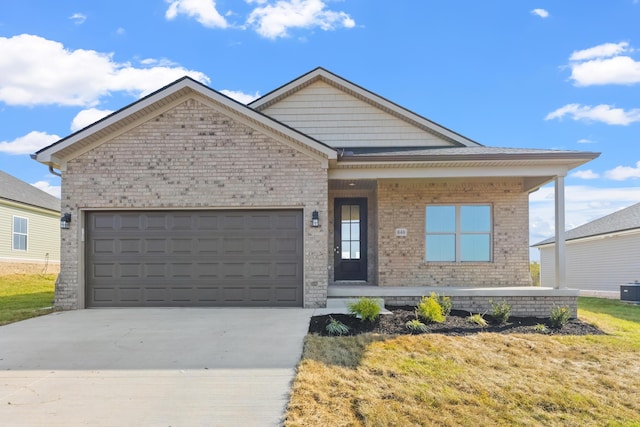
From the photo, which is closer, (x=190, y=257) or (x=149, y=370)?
(x=149, y=370)

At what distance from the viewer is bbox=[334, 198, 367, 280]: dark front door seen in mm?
12383

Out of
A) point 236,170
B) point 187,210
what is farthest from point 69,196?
point 236,170

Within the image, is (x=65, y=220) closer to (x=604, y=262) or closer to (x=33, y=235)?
(x=33, y=235)

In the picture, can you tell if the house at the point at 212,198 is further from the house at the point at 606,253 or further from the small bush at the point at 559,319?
the house at the point at 606,253

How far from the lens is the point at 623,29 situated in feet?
41.1

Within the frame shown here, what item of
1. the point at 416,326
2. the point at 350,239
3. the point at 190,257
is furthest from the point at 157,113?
the point at 416,326

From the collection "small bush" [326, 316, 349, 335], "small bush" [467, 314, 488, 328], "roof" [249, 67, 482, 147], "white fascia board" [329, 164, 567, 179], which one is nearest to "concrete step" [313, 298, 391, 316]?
"small bush" [326, 316, 349, 335]

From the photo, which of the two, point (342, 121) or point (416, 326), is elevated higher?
point (342, 121)

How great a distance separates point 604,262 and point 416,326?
14.7 m

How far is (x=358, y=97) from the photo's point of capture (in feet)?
42.9

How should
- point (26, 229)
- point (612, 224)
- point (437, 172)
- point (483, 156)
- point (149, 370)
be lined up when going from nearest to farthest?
point (149, 370)
point (483, 156)
point (437, 172)
point (612, 224)
point (26, 229)

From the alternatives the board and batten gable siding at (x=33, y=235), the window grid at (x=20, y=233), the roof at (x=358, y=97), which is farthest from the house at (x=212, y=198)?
the window grid at (x=20, y=233)

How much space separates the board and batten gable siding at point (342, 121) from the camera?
12.9 metres

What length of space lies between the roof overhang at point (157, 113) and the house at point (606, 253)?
1342cm
